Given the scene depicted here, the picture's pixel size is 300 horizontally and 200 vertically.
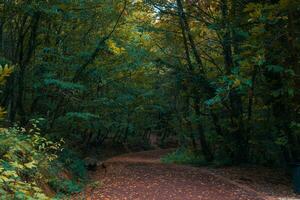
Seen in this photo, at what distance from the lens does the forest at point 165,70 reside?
32.1 ft

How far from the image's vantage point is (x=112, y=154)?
2541 cm

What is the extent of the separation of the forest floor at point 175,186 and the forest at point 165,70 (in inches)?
37.3

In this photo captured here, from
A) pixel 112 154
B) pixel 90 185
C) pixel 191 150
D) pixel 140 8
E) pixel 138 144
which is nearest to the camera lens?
pixel 90 185

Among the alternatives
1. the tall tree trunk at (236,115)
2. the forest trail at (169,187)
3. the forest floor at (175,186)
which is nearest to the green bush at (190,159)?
the tall tree trunk at (236,115)

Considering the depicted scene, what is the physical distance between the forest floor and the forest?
947 millimetres

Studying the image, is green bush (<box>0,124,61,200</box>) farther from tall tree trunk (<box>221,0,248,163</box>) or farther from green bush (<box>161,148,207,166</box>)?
green bush (<box>161,148,207,166</box>)

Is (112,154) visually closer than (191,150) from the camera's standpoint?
No

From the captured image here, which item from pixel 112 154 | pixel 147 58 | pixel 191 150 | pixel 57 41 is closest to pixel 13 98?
pixel 57 41

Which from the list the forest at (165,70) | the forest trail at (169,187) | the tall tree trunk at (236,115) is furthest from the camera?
the tall tree trunk at (236,115)

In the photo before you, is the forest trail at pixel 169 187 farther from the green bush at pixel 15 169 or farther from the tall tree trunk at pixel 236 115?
the green bush at pixel 15 169

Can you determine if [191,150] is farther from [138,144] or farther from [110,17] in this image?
[138,144]

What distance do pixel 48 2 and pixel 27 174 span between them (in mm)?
4374

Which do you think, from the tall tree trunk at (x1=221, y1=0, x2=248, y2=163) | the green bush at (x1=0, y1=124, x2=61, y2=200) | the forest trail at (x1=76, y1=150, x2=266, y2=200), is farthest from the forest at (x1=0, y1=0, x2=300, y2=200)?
the forest trail at (x1=76, y1=150, x2=266, y2=200)

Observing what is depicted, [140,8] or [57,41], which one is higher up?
[140,8]
